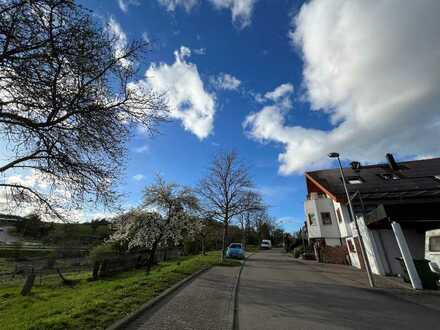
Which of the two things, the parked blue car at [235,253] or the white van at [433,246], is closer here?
the white van at [433,246]

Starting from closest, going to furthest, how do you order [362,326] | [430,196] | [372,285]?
[362,326] → [372,285] → [430,196]

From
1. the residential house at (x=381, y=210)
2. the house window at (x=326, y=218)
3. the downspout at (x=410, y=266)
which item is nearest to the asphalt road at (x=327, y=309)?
the downspout at (x=410, y=266)

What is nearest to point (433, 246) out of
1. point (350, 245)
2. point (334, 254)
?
point (350, 245)

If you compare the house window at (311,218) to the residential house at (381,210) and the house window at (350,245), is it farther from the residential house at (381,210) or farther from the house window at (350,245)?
the house window at (350,245)

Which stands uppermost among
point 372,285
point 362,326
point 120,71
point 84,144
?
point 120,71

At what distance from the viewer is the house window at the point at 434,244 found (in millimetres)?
11541

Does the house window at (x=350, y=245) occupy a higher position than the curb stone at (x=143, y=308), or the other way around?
the house window at (x=350, y=245)

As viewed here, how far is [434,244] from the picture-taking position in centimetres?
1175

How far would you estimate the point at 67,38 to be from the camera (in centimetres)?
461

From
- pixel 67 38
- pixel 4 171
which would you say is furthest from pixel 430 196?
pixel 4 171

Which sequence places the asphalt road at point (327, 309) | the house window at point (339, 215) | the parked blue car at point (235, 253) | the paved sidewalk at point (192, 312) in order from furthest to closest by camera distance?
the parked blue car at point (235, 253), the house window at point (339, 215), the asphalt road at point (327, 309), the paved sidewalk at point (192, 312)

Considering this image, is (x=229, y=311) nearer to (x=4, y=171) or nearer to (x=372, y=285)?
(x=4, y=171)

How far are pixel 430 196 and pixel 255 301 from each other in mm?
17617

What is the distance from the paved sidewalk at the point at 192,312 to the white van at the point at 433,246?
10.8 meters
